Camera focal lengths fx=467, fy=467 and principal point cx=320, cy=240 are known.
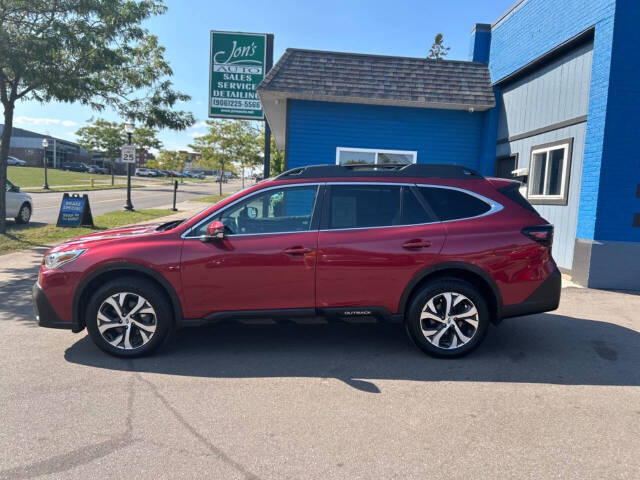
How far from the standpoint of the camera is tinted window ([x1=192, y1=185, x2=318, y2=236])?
4.45 meters

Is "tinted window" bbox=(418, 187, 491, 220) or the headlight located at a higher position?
"tinted window" bbox=(418, 187, 491, 220)

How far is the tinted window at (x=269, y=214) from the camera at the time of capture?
4.45m

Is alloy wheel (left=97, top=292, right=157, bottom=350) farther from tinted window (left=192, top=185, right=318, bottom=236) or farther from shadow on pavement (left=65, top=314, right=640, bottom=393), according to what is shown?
tinted window (left=192, top=185, right=318, bottom=236)

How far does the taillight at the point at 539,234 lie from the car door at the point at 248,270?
6.65 feet

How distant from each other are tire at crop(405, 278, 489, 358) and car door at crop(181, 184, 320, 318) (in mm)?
1032

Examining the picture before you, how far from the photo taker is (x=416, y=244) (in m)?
4.39

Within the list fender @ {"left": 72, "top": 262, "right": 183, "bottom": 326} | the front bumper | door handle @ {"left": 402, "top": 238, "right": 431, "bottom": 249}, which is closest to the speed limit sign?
the front bumper

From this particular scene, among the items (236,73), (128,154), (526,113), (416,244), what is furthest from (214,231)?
(128,154)

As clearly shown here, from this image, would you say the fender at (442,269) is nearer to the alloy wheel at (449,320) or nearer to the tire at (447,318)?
the tire at (447,318)

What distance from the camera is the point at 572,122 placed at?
8.52 metres

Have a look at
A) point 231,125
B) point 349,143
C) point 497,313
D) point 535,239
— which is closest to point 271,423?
point 497,313

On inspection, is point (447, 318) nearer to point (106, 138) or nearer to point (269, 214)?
point (269, 214)

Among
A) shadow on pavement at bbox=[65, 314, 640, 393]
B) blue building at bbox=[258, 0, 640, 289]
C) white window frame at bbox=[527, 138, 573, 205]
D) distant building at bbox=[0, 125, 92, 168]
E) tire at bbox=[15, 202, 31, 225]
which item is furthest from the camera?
distant building at bbox=[0, 125, 92, 168]

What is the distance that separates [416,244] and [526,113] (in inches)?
291
